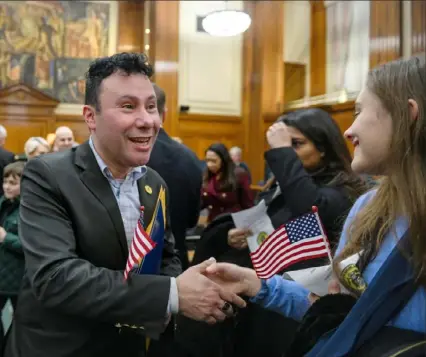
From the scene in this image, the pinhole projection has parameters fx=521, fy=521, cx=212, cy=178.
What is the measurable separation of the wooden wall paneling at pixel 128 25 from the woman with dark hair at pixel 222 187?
786cm

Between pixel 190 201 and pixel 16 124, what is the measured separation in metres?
9.74

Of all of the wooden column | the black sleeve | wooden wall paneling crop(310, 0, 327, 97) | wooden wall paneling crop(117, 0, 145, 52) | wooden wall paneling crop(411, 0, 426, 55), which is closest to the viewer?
the black sleeve

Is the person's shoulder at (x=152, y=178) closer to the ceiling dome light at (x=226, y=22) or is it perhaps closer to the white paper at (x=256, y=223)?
the white paper at (x=256, y=223)

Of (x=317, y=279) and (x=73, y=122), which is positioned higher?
(x=73, y=122)

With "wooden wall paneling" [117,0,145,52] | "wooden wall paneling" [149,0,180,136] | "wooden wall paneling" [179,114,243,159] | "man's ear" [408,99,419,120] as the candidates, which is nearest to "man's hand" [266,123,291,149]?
"man's ear" [408,99,419,120]

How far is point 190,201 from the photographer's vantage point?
11.7 feet

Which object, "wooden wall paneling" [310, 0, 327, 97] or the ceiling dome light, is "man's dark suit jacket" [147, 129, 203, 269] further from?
"wooden wall paneling" [310, 0, 327, 97]

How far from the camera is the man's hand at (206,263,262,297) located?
184cm

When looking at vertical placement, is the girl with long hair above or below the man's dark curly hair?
below

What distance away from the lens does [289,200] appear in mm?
2572

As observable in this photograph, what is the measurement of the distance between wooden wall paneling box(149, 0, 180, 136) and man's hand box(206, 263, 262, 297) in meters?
10.1

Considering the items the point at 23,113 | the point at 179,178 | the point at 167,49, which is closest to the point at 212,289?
the point at 179,178

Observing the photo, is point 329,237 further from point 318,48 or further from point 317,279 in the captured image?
point 318,48

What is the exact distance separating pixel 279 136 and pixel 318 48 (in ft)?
32.0
